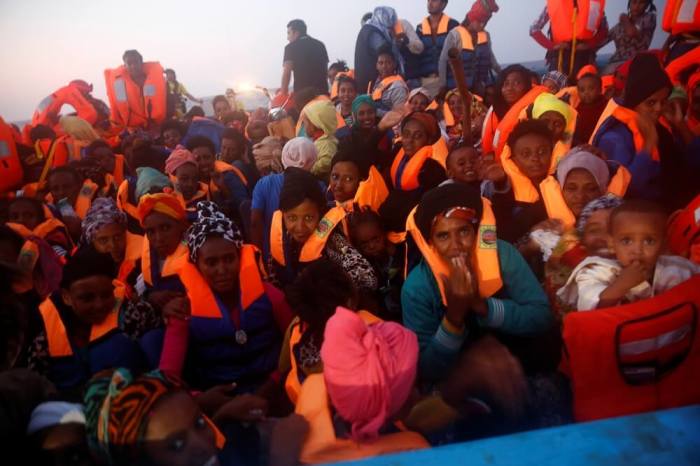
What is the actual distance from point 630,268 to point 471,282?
0.61 metres

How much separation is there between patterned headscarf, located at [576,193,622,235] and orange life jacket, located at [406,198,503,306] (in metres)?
0.69

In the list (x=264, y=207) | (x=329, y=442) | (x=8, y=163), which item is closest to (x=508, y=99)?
(x=264, y=207)

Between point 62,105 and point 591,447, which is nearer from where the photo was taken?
point 591,447

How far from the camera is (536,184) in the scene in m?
3.00

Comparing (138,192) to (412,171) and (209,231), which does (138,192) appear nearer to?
(209,231)

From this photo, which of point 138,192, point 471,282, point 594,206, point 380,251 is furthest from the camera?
point 138,192

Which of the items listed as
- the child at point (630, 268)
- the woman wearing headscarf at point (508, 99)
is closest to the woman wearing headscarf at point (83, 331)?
the child at point (630, 268)

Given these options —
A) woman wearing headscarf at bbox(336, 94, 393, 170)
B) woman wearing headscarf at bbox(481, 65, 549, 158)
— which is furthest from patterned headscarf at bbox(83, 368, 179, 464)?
woman wearing headscarf at bbox(481, 65, 549, 158)

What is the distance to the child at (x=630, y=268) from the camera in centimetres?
167

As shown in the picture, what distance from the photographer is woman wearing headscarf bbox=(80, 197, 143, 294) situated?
3061 millimetres

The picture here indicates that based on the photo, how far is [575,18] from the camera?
590 centimetres

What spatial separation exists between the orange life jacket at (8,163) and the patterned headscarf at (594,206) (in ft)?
21.3

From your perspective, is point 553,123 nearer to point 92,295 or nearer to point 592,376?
point 592,376

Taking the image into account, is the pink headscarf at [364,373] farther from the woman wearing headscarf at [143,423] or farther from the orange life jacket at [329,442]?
the woman wearing headscarf at [143,423]
